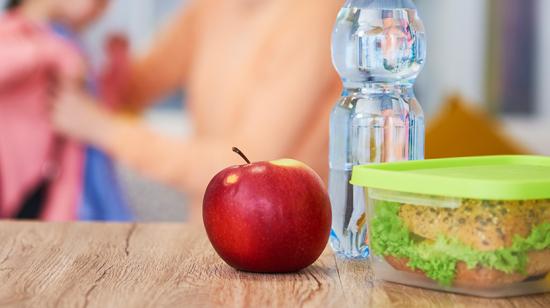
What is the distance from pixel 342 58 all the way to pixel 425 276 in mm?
362

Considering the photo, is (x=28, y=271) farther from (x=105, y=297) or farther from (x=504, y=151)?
(x=504, y=151)

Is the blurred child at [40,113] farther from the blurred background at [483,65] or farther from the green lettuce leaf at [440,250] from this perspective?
the green lettuce leaf at [440,250]

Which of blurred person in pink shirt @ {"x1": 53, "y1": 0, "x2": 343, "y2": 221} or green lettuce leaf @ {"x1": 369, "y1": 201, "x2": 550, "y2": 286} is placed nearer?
green lettuce leaf @ {"x1": 369, "y1": 201, "x2": 550, "y2": 286}

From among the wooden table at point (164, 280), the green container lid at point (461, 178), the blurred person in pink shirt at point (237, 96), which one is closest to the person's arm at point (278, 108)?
the blurred person in pink shirt at point (237, 96)

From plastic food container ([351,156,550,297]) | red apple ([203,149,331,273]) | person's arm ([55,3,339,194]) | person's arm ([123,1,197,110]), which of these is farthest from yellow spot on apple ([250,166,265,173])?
person's arm ([123,1,197,110])

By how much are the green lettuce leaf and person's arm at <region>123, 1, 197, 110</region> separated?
1.70 m

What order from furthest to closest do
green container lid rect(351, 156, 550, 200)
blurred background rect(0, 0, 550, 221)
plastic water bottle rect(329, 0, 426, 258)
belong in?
blurred background rect(0, 0, 550, 221), plastic water bottle rect(329, 0, 426, 258), green container lid rect(351, 156, 550, 200)

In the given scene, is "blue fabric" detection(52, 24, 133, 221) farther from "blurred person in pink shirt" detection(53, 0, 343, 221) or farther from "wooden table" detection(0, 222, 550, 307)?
"wooden table" detection(0, 222, 550, 307)

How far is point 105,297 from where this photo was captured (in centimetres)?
85

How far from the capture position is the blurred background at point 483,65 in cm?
261

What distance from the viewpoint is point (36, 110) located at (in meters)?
2.48

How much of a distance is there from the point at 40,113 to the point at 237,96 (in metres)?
0.49

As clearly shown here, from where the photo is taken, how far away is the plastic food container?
829mm

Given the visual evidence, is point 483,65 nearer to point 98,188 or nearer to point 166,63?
point 166,63
